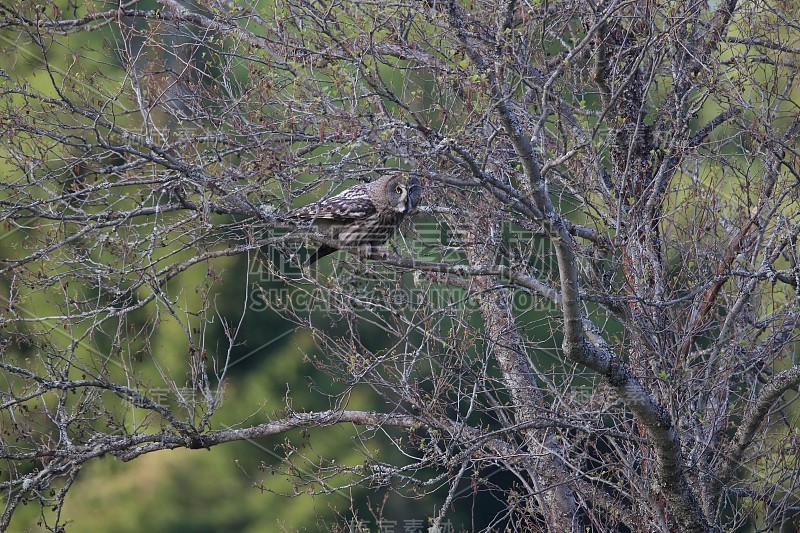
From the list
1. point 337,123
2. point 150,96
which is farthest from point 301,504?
point 337,123

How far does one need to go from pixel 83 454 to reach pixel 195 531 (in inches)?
217

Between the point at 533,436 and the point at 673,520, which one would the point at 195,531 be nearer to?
the point at 533,436

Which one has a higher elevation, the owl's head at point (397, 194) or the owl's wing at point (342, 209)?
the owl's head at point (397, 194)

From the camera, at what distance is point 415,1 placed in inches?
→ 174

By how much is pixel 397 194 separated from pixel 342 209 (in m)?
0.45

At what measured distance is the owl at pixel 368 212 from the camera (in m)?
5.98

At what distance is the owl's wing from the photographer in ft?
18.4

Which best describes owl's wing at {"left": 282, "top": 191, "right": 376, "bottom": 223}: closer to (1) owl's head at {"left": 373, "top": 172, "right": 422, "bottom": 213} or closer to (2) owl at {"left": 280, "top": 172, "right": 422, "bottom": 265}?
(2) owl at {"left": 280, "top": 172, "right": 422, "bottom": 265}

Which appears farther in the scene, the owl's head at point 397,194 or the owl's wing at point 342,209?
the owl's head at point 397,194

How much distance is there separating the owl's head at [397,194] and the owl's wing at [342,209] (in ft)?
0.37

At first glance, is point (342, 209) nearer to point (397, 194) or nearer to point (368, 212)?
point (368, 212)

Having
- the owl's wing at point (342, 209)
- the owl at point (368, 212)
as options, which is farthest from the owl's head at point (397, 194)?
the owl's wing at point (342, 209)

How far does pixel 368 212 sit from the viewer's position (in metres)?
6.21

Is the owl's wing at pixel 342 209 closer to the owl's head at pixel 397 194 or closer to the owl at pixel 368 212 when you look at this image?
the owl at pixel 368 212
